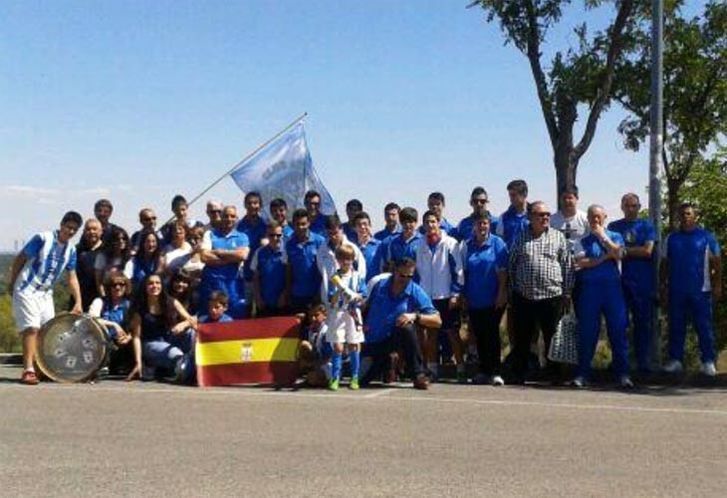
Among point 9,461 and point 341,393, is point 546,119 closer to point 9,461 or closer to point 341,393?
point 341,393

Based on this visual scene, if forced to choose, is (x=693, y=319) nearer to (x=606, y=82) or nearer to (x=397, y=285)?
(x=397, y=285)

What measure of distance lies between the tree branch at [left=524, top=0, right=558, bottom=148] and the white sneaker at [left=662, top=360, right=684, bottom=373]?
671cm

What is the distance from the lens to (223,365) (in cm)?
1082

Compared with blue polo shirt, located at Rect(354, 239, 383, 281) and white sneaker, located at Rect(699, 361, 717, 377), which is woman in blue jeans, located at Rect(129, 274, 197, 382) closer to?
blue polo shirt, located at Rect(354, 239, 383, 281)

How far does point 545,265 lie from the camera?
10.3m

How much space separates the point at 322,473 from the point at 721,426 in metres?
3.65

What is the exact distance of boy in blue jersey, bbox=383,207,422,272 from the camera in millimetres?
11000

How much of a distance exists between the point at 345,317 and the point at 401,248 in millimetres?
1186

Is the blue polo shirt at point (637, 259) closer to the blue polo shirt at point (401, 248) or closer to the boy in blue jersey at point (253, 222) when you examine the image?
the blue polo shirt at point (401, 248)

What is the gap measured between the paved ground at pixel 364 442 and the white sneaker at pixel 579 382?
0.77 ft

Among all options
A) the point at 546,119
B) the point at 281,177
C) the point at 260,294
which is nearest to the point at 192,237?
the point at 260,294

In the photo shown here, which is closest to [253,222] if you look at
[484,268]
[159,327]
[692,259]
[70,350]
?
[159,327]

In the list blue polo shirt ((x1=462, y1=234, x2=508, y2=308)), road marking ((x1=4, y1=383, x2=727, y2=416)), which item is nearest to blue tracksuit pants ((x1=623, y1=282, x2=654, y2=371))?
blue polo shirt ((x1=462, y1=234, x2=508, y2=308))

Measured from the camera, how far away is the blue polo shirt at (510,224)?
36.5 ft
